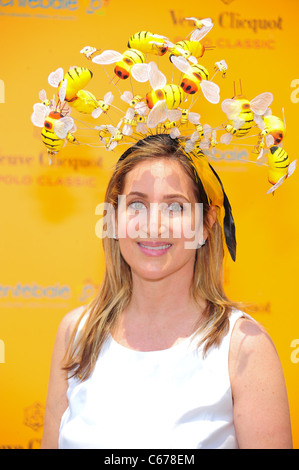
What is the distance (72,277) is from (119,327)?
0.70 m

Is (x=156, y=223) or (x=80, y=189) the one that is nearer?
(x=156, y=223)

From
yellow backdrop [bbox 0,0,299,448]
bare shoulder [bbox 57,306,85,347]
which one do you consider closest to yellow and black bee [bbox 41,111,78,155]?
bare shoulder [bbox 57,306,85,347]

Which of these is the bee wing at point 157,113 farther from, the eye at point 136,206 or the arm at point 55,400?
the arm at point 55,400

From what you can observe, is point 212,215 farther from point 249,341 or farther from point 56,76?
point 56,76

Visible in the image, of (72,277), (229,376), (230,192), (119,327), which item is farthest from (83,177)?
(229,376)

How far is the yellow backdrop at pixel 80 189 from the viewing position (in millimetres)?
2189

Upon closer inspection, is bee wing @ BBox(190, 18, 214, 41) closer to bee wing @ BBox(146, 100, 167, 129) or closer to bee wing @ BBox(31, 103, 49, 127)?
bee wing @ BBox(146, 100, 167, 129)

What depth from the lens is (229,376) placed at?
141cm

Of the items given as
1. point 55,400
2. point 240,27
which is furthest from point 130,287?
point 240,27

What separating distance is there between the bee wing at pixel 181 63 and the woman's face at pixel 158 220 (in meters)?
0.26

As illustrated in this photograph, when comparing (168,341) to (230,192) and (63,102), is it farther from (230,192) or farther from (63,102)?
(230,192)

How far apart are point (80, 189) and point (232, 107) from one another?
972 millimetres

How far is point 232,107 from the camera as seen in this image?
1.43 meters
